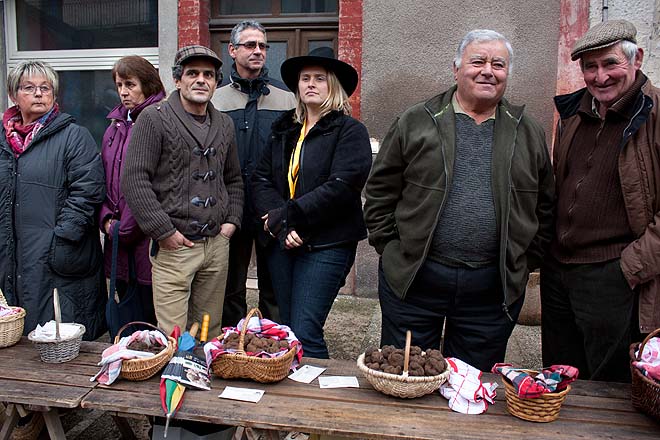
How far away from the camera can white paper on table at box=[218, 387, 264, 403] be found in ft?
7.38

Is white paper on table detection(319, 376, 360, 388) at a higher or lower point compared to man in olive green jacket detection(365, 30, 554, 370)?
lower

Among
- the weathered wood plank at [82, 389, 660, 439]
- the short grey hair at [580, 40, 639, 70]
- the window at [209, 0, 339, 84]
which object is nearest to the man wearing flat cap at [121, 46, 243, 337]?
the weathered wood plank at [82, 389, 660, 439]

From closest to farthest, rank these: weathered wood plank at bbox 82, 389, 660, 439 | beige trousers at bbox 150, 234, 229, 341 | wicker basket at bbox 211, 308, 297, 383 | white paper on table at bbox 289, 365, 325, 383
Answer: weathered wood plank at bbox 82, 389, 660, 439, wicker basket at bbox 211, 308, 297, 383, white paper on table at bbox 289, 365, 325, 383, beige trousers at bbox 150, 234, 229, 341

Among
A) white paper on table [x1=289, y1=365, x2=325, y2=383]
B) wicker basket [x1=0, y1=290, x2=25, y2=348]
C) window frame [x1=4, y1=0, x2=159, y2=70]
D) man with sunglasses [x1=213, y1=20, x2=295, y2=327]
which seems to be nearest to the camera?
white paper on table [x1=289, y1=365, x2=325, y2=383]

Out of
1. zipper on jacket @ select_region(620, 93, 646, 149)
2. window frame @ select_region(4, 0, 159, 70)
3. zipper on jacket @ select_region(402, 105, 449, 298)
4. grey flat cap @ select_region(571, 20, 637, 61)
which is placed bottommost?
zipper on jacket @ select_region(402, 105, 449, 298)

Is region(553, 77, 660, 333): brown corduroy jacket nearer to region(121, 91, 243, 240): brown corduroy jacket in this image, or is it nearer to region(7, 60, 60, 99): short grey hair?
region(121, 91, 243, 240): brown corduroy jacket

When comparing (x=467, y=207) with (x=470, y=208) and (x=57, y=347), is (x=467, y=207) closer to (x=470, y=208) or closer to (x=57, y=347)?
(x=470, y=208)

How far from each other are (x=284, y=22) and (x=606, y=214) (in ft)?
13.4

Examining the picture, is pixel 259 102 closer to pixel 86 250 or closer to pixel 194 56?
pixel 194 56

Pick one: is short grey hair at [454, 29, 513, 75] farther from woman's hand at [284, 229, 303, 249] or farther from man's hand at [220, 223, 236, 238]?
man's hand at [220, 223, 236, 238]

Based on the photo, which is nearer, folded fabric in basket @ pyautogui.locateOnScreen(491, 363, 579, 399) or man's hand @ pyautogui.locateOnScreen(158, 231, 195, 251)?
folded fabric in basket @ pyautogui.locateOnScreen(491, 363, 579, 399)

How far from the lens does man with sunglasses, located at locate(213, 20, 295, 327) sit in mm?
3549

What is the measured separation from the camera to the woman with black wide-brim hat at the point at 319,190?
3.01 metres

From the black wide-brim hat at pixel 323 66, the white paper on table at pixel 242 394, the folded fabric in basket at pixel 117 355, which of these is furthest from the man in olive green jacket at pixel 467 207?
the folded fabric in basket at pixel 117 355
